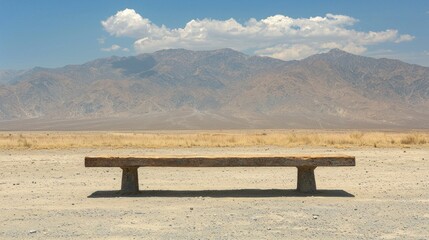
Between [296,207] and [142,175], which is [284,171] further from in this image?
[296,207]

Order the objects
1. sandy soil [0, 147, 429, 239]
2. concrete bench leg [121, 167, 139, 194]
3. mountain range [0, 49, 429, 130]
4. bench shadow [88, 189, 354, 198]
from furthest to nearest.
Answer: mountain range [0, 49, 429, 130] < concrete bench leg [121, 167, 139, 194] < bench shadow [88, 189, 354, 198] < sandy soil [0, 147, 429, 239]

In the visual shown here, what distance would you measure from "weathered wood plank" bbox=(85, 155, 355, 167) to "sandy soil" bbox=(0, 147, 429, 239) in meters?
0.54

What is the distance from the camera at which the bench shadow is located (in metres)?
8.39

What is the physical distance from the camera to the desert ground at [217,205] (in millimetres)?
5887

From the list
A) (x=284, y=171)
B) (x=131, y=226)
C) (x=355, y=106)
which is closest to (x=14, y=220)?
(x=131, y=226)

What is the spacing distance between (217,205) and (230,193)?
1167mm

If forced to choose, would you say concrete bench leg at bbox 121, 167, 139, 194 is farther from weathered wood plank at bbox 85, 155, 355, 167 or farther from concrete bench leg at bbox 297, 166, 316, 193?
concrete bench leg at bbox 297, 166, 316, 193

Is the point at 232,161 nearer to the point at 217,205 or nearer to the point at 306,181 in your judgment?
the point at 217,205

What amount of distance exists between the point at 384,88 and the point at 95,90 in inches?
3518

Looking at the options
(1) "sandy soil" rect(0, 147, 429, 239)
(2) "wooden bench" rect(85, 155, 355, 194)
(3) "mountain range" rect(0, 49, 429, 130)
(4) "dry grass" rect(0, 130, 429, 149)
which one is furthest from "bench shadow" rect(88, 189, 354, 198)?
(3) "mountain range" rect(0, 49, 429, 130)

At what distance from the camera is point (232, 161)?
324 inches

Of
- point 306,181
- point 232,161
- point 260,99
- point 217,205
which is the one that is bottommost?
point 217,205

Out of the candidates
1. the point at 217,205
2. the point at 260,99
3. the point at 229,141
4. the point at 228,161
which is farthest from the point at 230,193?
the point at 260,99

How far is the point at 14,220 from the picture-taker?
6.60 meters
